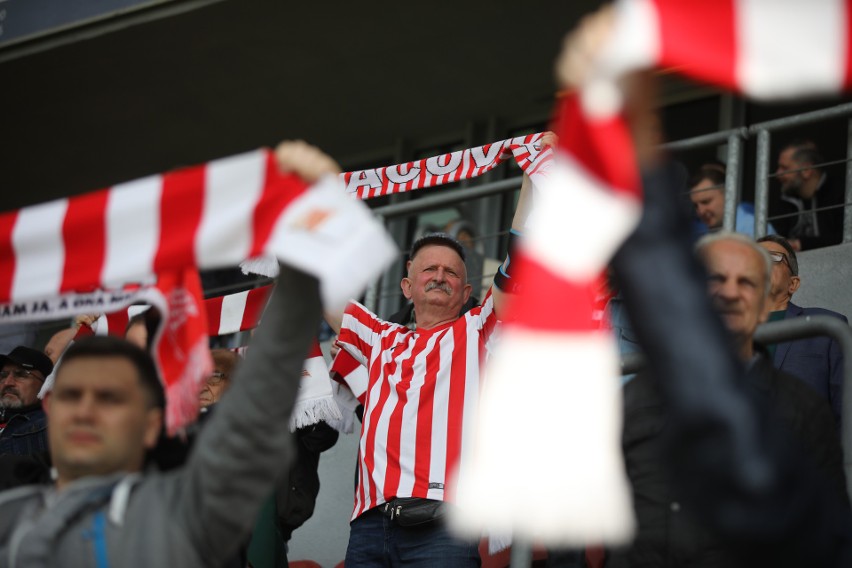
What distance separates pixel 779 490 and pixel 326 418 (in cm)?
329

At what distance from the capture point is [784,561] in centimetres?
218

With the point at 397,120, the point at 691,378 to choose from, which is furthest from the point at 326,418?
the point at 397,120

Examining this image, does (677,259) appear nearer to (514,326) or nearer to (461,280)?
(514,326)

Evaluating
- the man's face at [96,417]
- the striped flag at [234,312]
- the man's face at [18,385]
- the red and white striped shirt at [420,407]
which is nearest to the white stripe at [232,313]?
the striped flag at [234,312]

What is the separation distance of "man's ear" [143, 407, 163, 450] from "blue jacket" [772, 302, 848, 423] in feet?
7.83

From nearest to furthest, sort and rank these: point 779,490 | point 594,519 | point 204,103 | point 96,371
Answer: point 779,490 → point 594,519 → point 96,371 → point 204,103

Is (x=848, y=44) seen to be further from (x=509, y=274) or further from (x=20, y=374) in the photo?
(x=20, y=374)

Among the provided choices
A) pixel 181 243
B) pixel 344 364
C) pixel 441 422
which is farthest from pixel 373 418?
pixel 181 243

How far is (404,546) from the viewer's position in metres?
4.70

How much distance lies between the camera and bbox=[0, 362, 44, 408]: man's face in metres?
6.13

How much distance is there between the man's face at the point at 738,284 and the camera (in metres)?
3.19

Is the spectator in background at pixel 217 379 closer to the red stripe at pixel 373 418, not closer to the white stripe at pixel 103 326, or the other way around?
the white stripe at pixel 103 326

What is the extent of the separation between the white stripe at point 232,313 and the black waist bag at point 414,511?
103 centimetres

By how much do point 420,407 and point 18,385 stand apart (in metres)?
2.25
